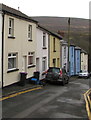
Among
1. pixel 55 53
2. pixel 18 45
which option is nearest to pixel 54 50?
pixel 55 53

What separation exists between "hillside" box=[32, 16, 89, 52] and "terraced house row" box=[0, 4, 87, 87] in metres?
82.2

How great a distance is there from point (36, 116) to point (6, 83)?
22.1 feet

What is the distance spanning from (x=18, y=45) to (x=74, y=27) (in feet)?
367

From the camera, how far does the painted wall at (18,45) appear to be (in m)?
15.0

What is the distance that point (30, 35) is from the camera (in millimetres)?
19672

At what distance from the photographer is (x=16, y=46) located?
16.6 metres

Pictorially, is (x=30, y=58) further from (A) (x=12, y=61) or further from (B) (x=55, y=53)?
(B) (x=55, y=53)

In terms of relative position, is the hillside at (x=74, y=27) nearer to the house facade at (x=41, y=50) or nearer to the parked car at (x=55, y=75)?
the house facade at (x=41, y=50)

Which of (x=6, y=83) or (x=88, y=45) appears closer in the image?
(x=6, y=83)

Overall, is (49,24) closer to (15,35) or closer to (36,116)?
(15,35)

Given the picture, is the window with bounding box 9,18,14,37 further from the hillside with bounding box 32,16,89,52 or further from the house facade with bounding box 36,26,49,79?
the hillside with bounding box 32,16,89,52

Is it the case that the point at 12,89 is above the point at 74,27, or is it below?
below

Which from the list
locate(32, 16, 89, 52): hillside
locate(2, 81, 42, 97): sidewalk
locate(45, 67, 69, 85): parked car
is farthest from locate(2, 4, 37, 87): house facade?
locate(32, 16, 89, 52): hillside

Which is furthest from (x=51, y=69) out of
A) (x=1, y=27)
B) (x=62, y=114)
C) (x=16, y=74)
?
(x=62, y=114)
